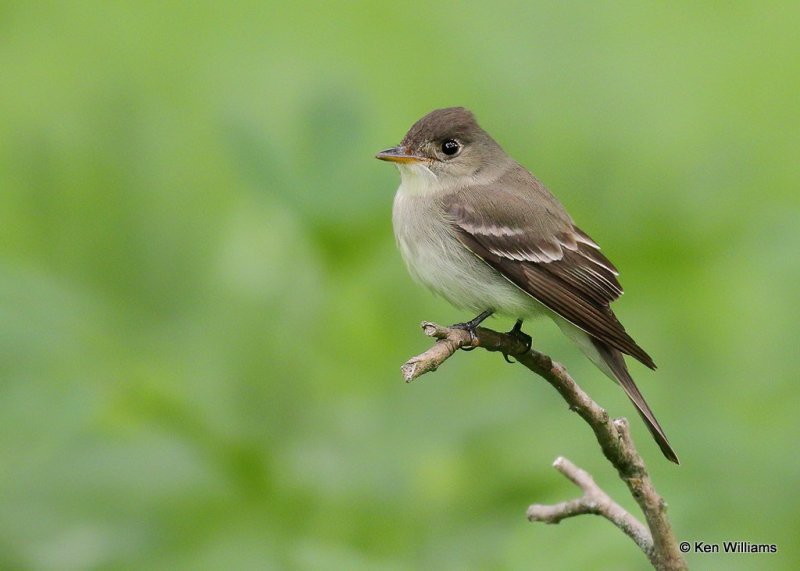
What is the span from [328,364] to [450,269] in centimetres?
65

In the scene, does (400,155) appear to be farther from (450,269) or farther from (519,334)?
(519,334)

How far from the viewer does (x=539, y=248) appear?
4.59m

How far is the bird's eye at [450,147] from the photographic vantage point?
16.3 ft

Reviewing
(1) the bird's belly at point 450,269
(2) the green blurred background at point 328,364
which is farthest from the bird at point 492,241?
(2) the green blurred background at point 328,364

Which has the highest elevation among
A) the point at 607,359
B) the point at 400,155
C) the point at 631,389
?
the point at 400,155

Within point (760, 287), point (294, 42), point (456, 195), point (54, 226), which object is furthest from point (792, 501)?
point (294, 42)

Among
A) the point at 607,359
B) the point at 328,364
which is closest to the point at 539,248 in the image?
the point at 607,359

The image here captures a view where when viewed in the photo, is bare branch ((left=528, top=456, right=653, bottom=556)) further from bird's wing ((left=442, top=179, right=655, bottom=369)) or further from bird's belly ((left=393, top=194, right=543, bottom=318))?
bird's belly ((left=393, top=194, right=543, bottom=318))

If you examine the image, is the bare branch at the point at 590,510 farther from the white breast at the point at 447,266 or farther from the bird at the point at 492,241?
the white breast at the point at 447,266

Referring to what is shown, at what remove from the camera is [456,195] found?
15.8ft

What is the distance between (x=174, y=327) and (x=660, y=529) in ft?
7.12

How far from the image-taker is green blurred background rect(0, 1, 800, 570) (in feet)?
12.4

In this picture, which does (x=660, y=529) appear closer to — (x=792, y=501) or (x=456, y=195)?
(x=792, y=501)

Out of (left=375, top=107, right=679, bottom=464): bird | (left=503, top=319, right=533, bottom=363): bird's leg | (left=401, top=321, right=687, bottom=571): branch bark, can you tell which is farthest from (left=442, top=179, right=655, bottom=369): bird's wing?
(left=401, top=321, right=687, bottom=571): branch bark
